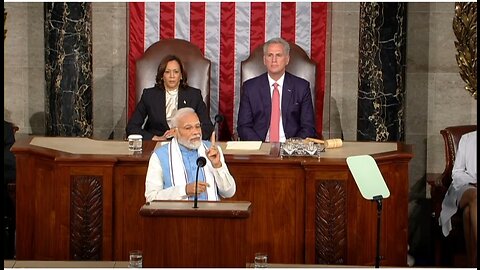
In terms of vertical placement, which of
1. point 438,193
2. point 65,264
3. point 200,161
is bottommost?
point 65,264

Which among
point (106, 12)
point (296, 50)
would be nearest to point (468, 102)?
point (296, 50)

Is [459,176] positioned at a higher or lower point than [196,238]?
higher

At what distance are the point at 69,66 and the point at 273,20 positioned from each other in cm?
192

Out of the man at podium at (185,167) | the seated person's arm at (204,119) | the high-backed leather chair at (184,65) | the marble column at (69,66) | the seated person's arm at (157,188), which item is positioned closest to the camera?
the seated person's arm at (157,188)

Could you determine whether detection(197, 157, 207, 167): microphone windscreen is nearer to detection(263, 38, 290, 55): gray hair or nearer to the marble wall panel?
detection(263, 38, 290, 55): gray hair

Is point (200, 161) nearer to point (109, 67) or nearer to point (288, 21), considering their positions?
point (288, 21)

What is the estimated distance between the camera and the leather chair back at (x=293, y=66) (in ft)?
32.8

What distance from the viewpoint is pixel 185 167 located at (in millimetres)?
7453

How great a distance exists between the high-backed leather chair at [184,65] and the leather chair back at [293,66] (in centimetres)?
35

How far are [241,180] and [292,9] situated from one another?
9.51 feet

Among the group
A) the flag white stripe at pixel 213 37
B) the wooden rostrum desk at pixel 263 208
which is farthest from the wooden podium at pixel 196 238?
the flag white stripe at pixel 213 37

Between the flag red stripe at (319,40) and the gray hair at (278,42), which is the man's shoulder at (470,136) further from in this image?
the flag red stripe at (319,40)

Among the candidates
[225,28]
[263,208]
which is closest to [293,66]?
[225,28]

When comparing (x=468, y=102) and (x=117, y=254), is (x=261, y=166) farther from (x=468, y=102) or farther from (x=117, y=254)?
(x=468, y=102)
